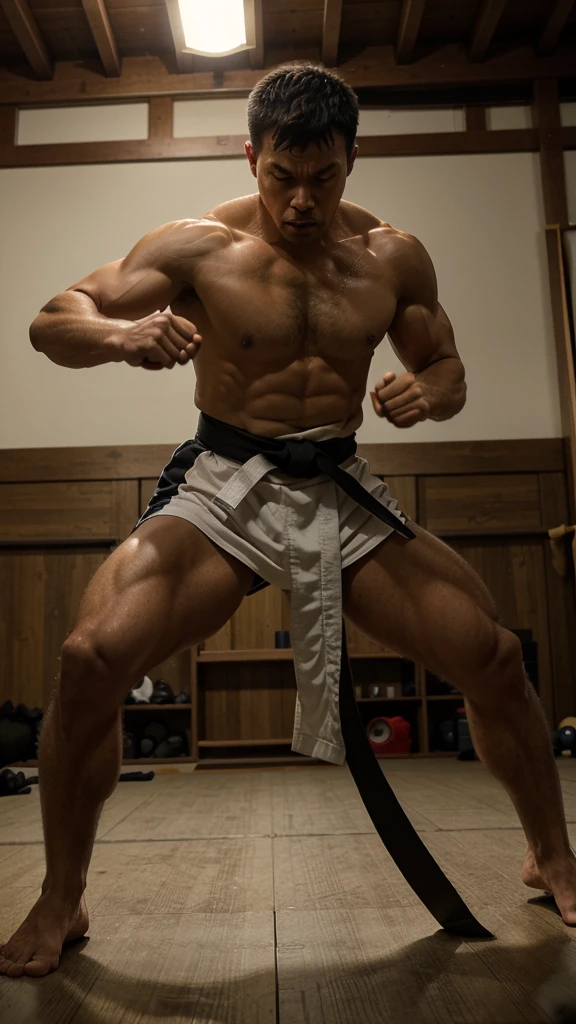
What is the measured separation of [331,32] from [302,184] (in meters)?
4.88

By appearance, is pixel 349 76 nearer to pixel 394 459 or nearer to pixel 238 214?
pixel 394 459

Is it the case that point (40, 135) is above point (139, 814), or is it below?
above

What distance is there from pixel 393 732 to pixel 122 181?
4.04 m

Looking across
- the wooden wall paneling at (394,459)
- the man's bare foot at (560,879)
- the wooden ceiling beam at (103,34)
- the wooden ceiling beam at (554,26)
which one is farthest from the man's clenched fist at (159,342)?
the wooden ceiling beam at (554,26)

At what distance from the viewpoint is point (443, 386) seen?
1.58 m

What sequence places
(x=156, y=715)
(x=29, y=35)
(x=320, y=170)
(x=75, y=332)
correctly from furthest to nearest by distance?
(x=29, y=35) < (x=156, y=715) < (x=320, y=170) < (x=75, y=332)

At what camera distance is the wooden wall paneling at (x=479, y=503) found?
5.67m

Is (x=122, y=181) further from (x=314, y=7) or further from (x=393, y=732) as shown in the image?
(x=393, y=732)

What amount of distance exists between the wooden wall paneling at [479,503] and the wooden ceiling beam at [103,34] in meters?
3.46

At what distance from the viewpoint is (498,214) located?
598cm

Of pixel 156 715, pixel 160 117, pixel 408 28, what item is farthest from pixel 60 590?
pixel 408 28

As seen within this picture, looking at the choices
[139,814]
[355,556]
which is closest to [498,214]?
[139,814]

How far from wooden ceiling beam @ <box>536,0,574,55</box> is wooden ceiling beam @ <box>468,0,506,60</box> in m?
0.33

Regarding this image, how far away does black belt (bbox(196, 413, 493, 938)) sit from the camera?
138 centimetres
